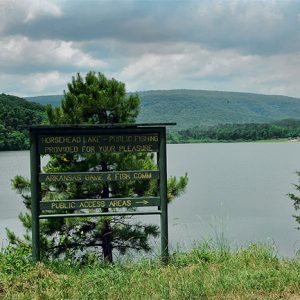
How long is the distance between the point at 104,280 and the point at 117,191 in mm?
7121

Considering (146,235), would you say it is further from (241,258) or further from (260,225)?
(260,225)

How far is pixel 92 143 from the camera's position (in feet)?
22.6

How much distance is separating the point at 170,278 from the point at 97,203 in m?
1.67

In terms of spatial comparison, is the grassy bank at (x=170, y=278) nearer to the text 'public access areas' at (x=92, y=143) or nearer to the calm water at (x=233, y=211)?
the text 'public access areas' at (x=92, y=143)

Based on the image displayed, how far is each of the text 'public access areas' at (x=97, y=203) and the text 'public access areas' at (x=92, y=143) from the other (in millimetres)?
636

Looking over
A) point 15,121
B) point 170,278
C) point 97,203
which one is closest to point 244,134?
point 15,121

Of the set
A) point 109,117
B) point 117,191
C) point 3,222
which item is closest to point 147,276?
point 117,191

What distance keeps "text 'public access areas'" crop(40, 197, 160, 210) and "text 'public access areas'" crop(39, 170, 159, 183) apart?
0.27 metres

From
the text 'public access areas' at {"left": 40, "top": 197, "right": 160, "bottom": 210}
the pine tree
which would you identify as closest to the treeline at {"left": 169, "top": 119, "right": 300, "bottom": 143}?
the pine tree

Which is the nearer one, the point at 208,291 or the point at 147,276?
the point at 208,291

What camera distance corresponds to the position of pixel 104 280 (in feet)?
17.8

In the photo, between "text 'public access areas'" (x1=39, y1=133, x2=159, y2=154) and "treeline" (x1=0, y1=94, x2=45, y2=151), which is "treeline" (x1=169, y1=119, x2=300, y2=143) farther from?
"text 'public access areas'" (x1=39, y1=133, x2=159, y2=154)

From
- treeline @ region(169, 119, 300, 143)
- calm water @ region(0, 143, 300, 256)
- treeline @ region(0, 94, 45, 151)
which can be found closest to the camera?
calm water @ region(0, 143, 300, 256)

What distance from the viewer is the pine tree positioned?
12.4m
